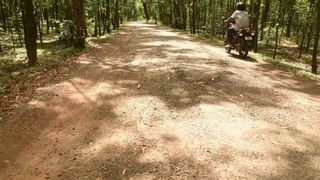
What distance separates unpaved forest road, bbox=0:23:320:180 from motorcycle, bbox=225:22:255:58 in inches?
132

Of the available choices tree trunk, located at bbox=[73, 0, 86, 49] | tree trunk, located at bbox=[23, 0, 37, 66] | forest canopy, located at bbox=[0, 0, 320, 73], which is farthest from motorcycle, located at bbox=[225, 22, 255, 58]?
tree trunk, located at bbox=[23, 0, 37, 66]

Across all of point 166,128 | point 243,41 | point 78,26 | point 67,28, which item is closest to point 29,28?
point 78,26

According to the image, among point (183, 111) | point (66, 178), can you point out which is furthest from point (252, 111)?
point (66, 178)

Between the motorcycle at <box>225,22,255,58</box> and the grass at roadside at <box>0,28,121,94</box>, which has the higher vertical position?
the motorcycle at <box>225,22,255,58</box>

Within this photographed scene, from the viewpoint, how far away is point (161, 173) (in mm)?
5195

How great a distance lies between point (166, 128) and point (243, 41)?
8692 millimetres

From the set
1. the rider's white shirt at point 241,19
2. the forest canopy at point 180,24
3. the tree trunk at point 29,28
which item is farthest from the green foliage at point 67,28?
the rider's white shirt at point 241,19

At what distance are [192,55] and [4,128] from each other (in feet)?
28.0

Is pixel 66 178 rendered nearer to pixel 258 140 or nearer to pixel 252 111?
pixel 258 140

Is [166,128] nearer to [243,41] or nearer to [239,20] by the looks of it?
[243,41]

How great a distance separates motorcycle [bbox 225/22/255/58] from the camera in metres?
14.3

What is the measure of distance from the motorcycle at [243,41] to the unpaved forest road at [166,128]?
336cm

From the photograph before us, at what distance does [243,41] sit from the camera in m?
14.4

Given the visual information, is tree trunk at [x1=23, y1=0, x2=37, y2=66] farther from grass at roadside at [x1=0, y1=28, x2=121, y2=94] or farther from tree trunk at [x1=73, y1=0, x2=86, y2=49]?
tree trunk at [x1=73, y1=0, x2=86, y2=49]
